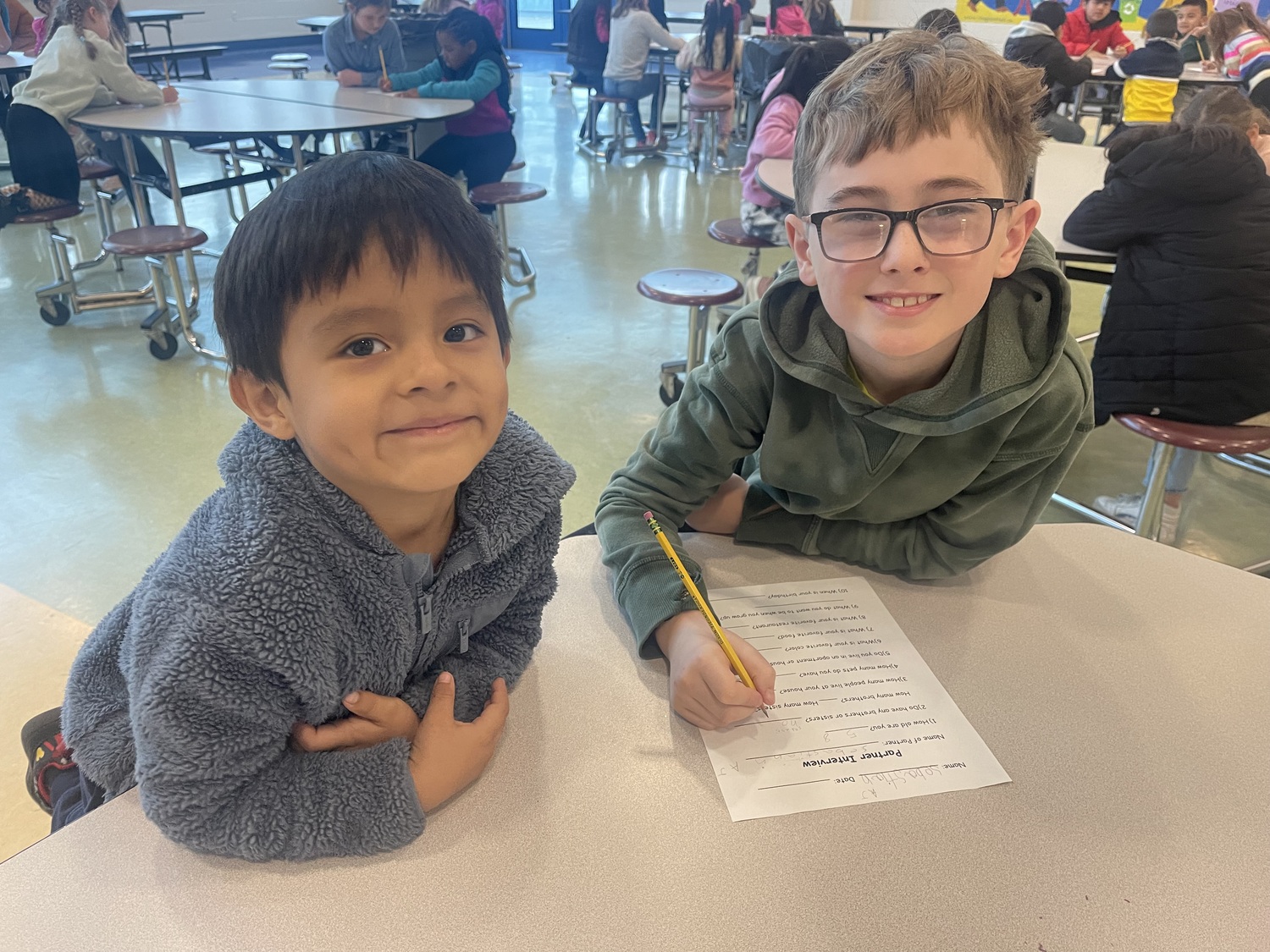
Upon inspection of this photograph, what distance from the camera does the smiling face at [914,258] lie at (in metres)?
0.80

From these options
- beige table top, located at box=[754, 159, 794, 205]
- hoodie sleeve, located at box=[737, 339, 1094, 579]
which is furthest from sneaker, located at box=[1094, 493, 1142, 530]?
hoodie sleeve, located at box=[737, 339, 1094, 579]

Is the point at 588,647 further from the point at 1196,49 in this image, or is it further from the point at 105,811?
the point at 1196,49

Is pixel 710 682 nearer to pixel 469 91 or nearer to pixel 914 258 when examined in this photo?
pixel 914 258

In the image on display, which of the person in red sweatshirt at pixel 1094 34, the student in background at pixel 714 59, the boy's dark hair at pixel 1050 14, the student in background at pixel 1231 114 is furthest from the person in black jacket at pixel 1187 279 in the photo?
the person in red sweatshirt at pixel 1094 34

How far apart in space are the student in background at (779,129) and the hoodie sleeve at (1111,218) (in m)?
1.08

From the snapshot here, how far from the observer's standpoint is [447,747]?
670 mm

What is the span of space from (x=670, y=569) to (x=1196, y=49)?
7.63 metres

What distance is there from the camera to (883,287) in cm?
82

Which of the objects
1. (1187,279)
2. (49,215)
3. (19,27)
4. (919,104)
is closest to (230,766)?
(919,104)

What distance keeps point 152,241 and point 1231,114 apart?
10.8 ft

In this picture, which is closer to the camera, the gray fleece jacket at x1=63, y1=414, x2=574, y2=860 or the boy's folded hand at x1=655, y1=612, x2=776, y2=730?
the gray fleece jacket at x1=63, y1=414, x2=574, y2=860

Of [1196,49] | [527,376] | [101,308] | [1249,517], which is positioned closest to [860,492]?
[1249,517]

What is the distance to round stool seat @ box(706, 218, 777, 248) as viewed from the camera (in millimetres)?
3047

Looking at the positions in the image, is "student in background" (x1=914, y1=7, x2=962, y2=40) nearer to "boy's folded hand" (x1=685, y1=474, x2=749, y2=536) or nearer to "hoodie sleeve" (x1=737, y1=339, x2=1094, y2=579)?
"hoodie sleeve" (x1=737, y1=339, x2=1094, y2=579)
